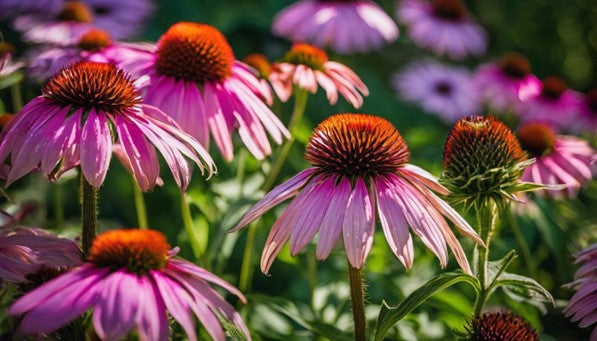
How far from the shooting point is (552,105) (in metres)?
2.40

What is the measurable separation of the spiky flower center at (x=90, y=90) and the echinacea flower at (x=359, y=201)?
26cm

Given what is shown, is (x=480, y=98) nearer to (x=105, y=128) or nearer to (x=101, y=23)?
(x=101, y=23)

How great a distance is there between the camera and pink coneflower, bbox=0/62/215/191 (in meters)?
0.94

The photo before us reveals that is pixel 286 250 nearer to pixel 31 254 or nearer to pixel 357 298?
pixel 357 298

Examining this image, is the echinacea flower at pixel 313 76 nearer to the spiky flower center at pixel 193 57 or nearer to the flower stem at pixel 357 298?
the spiky flower center at pixel 193 57

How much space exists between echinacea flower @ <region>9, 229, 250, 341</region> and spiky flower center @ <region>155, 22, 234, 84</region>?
19.3 inches

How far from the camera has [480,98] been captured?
8.57 feet

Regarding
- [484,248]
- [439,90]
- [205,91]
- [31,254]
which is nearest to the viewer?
[31,254]

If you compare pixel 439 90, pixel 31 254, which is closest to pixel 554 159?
pixel 31 254

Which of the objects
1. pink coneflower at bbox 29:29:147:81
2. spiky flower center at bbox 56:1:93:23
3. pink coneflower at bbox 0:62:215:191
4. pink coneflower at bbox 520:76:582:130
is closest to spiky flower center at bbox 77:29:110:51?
pink coneflower at bbox 29:29:147:81

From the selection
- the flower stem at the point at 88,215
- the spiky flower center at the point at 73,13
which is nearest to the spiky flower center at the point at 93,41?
the flower stem at the point at 88,215

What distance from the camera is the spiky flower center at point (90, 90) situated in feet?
3.31

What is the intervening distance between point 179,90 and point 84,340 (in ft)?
1.63

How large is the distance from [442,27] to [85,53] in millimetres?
1875
